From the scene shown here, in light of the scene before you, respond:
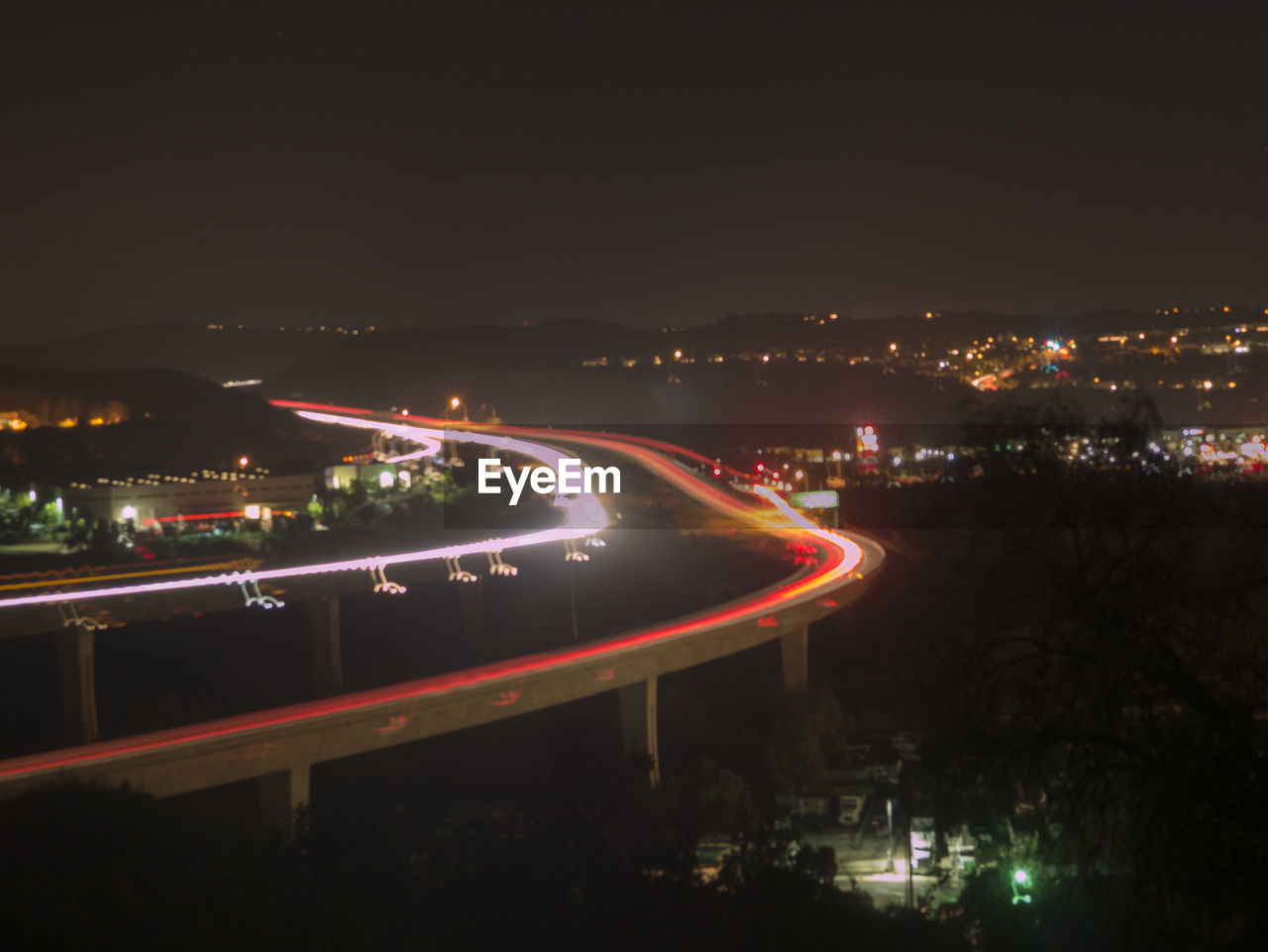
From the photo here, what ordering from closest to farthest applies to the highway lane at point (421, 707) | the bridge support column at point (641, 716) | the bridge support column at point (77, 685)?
the highway lane at point (421, 707)
the bridge support column at point (641, 716)
the bridge support column at point (77, 685)

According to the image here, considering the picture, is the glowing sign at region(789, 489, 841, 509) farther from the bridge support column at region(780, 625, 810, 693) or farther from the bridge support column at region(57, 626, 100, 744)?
the bridge support column at region(57, 626, 100, 744)

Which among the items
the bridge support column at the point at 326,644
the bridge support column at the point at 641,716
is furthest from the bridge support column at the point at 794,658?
the bridge support column at the point at 326,644

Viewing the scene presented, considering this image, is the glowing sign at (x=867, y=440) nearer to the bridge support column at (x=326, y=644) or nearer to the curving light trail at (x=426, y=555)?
the curving light trail at (x=426, y=555)

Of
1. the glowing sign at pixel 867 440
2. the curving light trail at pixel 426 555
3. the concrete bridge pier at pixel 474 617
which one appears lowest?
the concrete bridge pier at pixel 474 617

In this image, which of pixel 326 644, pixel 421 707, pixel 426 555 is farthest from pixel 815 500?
pixel 421 707

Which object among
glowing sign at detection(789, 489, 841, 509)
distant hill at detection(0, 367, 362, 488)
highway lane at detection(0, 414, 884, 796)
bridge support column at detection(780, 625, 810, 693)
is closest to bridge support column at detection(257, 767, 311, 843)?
highway lane at detection(0, 414, 884, 796)

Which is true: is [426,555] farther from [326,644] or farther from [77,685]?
[77,685]

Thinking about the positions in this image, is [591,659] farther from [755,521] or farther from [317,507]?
[317,507]
